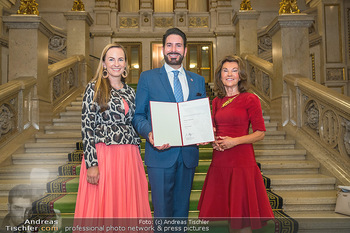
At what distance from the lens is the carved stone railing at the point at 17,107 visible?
5.00 metres

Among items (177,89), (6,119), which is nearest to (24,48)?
(6,119)

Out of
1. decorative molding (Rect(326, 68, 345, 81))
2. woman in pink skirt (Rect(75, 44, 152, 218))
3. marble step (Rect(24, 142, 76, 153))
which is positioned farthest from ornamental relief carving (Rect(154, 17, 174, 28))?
woman in pink skirt (Rect(75, 44, 152, 218))

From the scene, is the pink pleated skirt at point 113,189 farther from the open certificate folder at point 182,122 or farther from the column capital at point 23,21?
the column capital at point 23,21

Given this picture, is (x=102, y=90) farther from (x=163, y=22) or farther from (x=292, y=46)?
(x=163, y=22)

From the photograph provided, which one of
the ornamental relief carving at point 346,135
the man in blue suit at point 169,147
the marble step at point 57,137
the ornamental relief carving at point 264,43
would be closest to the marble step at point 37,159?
the marble step at point 57,137

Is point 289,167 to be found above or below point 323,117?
below

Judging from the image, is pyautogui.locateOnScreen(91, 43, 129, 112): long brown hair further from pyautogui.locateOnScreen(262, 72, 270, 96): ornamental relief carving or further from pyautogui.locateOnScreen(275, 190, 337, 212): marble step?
pyautogui.locateOnScreen(262, 72, 270, 96): ornamental relief carving

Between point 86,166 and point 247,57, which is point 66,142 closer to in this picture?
point 86,166

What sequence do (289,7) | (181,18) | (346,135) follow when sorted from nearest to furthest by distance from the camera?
(346,135) < (289,7) < (181,18)

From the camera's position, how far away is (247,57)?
7.53m

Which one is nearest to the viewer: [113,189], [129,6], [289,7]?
[113,189]

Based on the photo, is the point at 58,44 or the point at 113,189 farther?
the point at 58,44

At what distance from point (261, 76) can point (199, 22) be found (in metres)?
7.98

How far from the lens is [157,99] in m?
2.52
